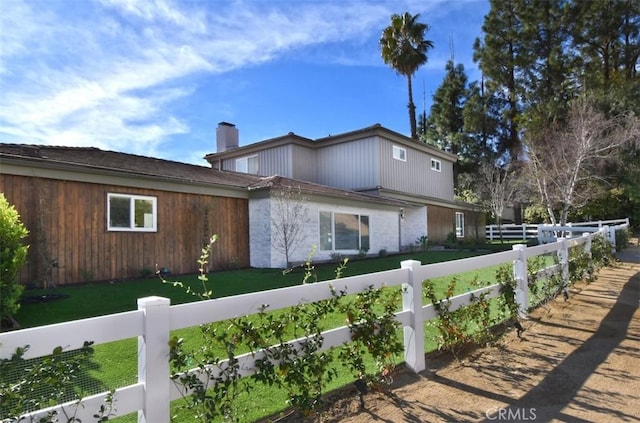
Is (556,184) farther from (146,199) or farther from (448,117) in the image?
(146,199)

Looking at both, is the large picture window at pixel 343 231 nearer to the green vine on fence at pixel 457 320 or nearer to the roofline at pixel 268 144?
the roofline at pixel 268 144

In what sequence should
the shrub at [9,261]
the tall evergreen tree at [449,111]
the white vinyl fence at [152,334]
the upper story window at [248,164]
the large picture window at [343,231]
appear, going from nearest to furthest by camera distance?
the white vinyl fence at [152,334] < the shrub at [9,261] < the large picture window at [343,231] < the upper story window at [248,164] < the tall evergreen tree at [449,111]

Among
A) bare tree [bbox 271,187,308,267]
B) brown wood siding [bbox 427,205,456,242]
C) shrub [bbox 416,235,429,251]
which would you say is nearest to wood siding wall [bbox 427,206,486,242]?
brown wood siding [bbox 427,205,456,242]

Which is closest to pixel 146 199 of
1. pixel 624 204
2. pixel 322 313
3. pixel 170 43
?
pixel 170 43

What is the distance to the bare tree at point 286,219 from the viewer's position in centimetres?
1273

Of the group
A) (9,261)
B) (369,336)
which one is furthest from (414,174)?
(369,336)

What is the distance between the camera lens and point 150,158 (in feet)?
46.1

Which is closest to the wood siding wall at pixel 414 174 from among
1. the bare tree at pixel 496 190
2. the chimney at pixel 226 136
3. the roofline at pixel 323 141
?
the roofline at pixel 323 141

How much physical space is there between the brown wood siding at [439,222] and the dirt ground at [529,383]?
16.1 m

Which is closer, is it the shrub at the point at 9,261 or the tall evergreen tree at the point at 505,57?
the shrub at the point at 9,261

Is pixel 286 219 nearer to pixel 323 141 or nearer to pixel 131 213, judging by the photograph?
pixel 131 213

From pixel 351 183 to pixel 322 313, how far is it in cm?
1711

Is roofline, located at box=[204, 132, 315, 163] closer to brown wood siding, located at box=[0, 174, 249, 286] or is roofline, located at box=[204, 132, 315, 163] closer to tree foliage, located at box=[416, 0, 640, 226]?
brown wood siding, located at box=[0, 174, 249, 286]

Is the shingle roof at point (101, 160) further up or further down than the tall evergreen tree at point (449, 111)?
further down
